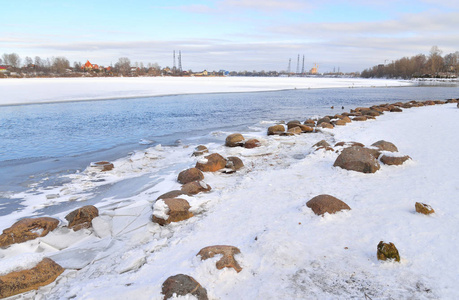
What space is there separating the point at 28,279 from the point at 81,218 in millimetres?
1492

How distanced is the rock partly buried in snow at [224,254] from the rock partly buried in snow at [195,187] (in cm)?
215

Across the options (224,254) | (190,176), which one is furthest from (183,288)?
(190,176)

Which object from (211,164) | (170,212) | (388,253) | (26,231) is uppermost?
(388,253)

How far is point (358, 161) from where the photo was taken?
601cm

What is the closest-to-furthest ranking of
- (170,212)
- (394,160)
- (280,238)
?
(280,238)
(170,212)
(394,160)

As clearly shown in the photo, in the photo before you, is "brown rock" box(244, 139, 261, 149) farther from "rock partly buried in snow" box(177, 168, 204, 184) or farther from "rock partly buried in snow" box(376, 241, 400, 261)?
"rock partly buried in snow" box(376, 241, 400, 261)

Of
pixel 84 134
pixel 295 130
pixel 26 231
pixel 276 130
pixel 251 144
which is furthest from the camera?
pixel 84 134

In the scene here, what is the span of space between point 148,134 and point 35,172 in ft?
17.2

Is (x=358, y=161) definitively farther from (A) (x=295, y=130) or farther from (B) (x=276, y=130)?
(B) (x=276, y=130)

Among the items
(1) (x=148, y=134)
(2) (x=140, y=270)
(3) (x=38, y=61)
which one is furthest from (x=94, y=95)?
(3) (x=38, y=61)

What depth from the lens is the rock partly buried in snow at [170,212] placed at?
4535mm

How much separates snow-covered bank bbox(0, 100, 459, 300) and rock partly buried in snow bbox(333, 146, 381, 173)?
0.17m

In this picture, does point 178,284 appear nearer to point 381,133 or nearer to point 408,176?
point 408,176

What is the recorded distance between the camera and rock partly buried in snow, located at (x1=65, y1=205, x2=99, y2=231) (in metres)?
4.56
